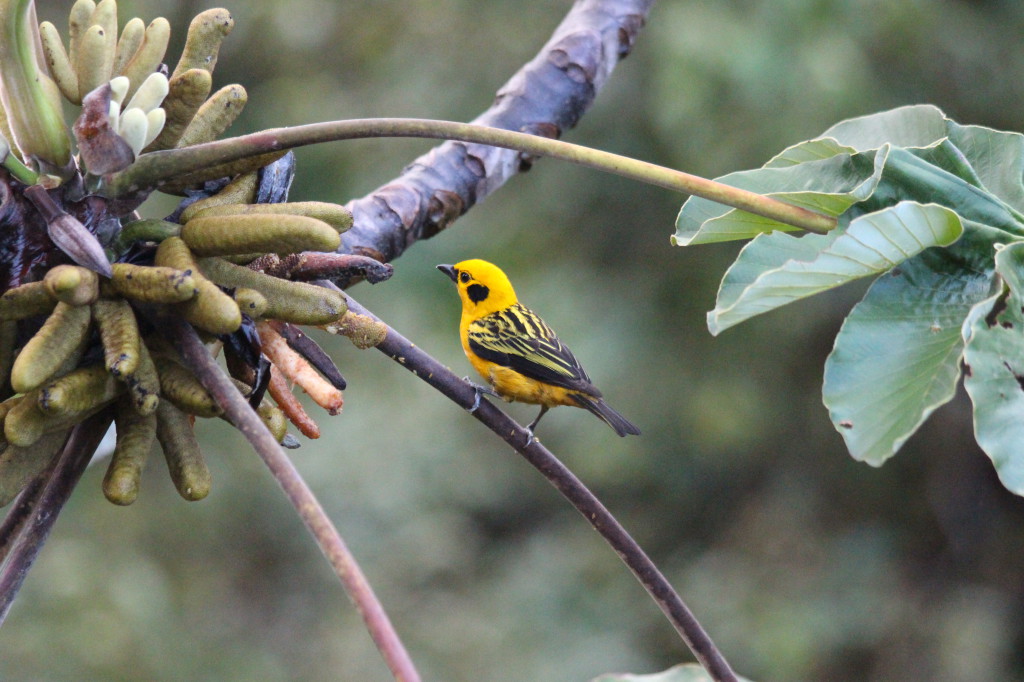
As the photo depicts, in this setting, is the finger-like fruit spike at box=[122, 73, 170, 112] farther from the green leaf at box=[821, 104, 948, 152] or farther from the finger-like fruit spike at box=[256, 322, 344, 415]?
the green leaf at box=[821, 104, 948, 152]

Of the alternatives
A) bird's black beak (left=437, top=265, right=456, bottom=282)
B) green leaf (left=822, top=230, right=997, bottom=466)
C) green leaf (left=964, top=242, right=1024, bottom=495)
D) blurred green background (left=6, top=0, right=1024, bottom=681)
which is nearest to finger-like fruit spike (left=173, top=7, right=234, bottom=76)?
green leaf (left=822, top=230, right=997, bottom=466)

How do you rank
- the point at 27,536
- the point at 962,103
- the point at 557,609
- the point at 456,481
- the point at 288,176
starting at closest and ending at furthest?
1. the point at 27,536
2. the point at 288,176
3. the point at 962,103
4. the point at 557,609
5. the point at 456,481

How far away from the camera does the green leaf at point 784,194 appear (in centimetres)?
129

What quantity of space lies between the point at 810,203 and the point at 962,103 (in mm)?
4173

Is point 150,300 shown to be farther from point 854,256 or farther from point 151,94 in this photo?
point 854,256

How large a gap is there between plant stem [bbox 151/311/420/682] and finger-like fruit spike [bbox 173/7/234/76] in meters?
0.38

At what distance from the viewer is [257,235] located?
3.66 ft

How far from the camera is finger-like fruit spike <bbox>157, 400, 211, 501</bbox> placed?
3.91ft

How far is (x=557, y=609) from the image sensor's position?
5531mm

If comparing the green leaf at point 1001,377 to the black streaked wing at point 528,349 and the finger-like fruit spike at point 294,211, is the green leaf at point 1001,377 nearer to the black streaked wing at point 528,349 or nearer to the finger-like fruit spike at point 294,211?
the finger-like fruit spike at point 294,211

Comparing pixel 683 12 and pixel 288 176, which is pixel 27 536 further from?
pixel 683 12

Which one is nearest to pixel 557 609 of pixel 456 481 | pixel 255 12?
pixel 456 481

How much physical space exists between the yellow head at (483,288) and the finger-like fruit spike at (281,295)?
1.66 metres

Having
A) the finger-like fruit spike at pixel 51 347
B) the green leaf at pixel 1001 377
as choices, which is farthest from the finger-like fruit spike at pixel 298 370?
the green leaf at pixel 1001 377
